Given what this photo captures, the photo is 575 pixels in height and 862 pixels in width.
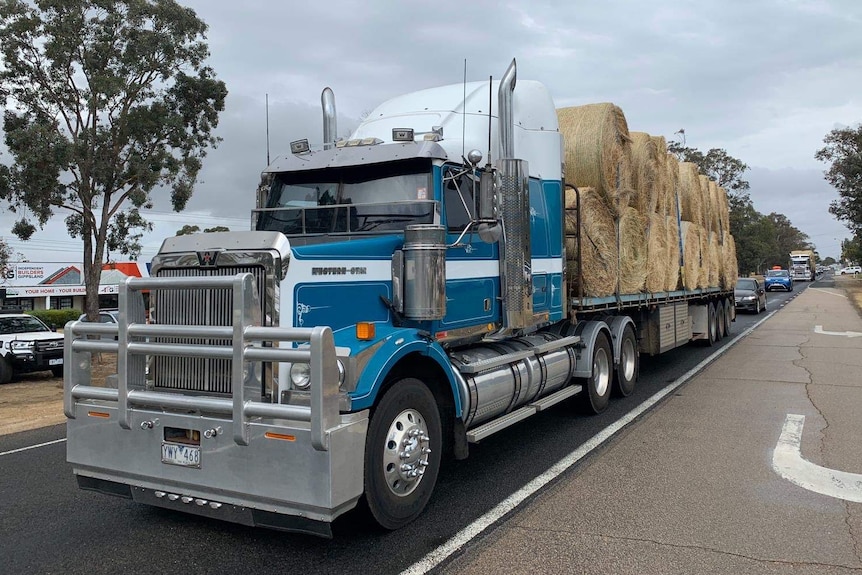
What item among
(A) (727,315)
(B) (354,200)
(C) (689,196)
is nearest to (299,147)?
(B) (354,200)

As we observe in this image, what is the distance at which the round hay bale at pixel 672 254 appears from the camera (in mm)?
10516

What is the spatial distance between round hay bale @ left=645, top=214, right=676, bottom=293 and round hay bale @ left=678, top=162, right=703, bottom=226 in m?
2.65

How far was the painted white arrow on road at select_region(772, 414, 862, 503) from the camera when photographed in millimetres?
4980

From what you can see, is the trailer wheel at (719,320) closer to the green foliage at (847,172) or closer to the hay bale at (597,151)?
the hay bale at (597,151)

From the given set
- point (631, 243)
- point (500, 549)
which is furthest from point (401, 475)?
point (631, 243)

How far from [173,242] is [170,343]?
715mm

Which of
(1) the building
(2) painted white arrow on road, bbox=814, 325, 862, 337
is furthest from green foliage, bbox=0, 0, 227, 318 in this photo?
(1) the building

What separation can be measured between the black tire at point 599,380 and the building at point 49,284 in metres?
41.4

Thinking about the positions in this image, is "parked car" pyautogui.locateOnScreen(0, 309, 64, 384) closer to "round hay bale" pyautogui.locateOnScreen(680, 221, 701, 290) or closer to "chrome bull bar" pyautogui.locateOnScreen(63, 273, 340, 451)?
"chrome bull bar" pyautogui.locateOnScreen(63, 273, 340, 451)

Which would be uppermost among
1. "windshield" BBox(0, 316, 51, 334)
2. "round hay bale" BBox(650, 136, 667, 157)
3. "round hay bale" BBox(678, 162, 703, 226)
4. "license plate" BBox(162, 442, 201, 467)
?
"round hay bale" BBox(650, 136, 667, 157)

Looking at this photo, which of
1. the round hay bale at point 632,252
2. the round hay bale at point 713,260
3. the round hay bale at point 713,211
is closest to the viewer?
the round hay bale at point 632,252

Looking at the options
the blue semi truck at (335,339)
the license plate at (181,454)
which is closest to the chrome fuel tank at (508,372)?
the blue semi truck at (335,339)

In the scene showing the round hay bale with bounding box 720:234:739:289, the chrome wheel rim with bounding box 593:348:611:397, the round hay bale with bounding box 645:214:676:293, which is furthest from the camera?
the round hay bale with bounding box 720:234:739:289

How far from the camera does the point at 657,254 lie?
9.80 m
